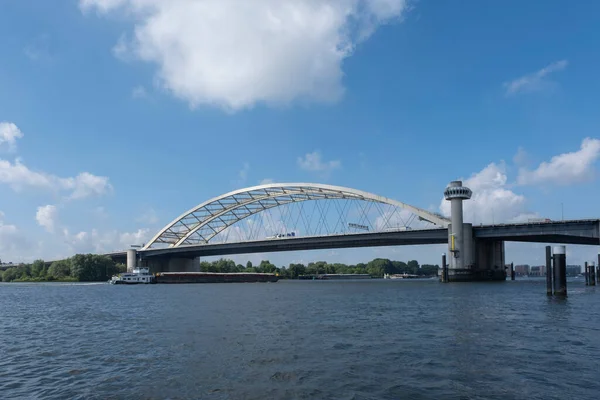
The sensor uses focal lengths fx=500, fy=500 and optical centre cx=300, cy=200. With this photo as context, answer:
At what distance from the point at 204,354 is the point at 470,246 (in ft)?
263

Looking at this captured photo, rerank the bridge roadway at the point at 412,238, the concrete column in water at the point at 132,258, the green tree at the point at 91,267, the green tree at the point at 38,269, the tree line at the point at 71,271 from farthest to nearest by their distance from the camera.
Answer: the green tree at the point at 38,269, the tree line at the point at 71,271, the green tree at the point at 91,267, the concrete column in water at the point at 132,258, the bridge roadway at the point at 412,238

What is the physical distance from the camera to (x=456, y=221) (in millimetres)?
92312

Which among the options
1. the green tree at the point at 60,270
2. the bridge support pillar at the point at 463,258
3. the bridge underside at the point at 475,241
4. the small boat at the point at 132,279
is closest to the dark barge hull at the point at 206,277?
the small boat at the point at 132,279

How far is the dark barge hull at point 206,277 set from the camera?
110 m

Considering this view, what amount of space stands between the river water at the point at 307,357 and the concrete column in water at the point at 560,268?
17.2 metres

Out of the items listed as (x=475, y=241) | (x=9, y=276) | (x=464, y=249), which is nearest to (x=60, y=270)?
(x=9, y=276)

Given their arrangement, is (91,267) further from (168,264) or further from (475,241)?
(475,241)

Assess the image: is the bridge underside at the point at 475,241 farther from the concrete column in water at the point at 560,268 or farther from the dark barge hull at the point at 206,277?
the concrete column in water at the point at 560,268

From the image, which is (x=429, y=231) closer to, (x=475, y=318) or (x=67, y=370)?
(x=475, y=318)

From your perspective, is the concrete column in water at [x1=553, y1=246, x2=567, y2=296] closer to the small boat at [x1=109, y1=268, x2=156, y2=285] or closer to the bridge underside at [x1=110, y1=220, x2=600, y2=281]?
the bridge underside at [x1=110, y1=220, x2=600, y2=281]

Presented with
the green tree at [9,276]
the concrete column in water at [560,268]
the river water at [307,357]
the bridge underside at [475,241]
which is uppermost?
the bridge underside at [475,241]

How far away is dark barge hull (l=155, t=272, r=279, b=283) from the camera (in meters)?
110

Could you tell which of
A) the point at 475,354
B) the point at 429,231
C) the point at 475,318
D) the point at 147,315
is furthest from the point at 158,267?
the point at 475,354

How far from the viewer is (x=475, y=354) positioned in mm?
18516
